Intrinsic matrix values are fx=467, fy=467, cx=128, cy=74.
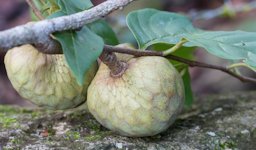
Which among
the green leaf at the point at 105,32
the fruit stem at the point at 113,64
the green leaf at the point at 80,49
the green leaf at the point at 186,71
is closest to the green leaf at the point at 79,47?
the green leaf at the point at 80,49

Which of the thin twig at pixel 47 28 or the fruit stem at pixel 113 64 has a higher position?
the thin twig at pixel 47 28

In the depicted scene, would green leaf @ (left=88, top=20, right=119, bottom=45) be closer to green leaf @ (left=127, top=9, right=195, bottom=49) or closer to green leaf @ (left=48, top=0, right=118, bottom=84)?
green leaf @ (left=127, top=9, right=195, bottom=49)

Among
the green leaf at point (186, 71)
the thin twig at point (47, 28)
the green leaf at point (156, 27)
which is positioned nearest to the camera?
the thin twig at point (47, 28)

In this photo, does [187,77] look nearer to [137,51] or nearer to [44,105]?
[137,51]

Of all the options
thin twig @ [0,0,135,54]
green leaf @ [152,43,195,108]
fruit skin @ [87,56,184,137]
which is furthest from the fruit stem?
green leaf @ [152,43,195,108]

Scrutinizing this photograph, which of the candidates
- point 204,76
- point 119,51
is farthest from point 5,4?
point 119,51

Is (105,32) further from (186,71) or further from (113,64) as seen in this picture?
(186,71)

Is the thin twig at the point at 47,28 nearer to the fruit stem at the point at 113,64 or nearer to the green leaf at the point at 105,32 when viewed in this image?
the fruit stem at the point at 113,64
